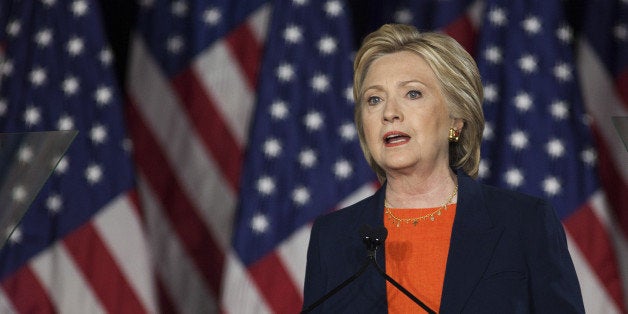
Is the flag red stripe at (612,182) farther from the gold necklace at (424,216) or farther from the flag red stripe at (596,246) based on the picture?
the gold necklace at (424,216)

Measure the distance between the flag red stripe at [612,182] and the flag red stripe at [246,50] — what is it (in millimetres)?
1263

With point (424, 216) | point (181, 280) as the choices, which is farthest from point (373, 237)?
point (181, 280)

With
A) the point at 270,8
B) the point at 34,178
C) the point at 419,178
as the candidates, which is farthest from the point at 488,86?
the point at 34,178

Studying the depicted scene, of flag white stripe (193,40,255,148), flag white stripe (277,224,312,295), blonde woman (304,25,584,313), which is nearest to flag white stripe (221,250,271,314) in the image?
flag white stripe (277,224,312,295)

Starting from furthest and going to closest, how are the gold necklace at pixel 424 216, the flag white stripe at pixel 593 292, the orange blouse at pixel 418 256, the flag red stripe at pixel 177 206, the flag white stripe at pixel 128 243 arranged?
the flag red stripe at pixel 177 206 < the flag white stripe at pixel 128 243 < the flag white stripe at pixel 593 292 < the gold necklace at pixel 424 216 < the orange blouse at pixel 418 256

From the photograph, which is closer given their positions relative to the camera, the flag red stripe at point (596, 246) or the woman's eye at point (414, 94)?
the woman's eye at point (414, 94)

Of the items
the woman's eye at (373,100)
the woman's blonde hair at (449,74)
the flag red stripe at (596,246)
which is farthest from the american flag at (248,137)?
the woman's eye at (373,100)

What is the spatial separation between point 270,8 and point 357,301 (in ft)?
6.05

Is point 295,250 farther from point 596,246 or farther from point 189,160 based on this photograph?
point 596,246

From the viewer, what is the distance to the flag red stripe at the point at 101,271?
312 cm

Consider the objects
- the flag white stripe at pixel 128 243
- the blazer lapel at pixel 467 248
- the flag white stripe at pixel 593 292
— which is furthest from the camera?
the flag white stripe at pixel 128 243

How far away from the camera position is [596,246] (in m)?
2.89

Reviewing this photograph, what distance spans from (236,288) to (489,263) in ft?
5.06

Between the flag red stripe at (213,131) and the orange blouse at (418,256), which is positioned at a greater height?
the flag red stripe at (213,131)
